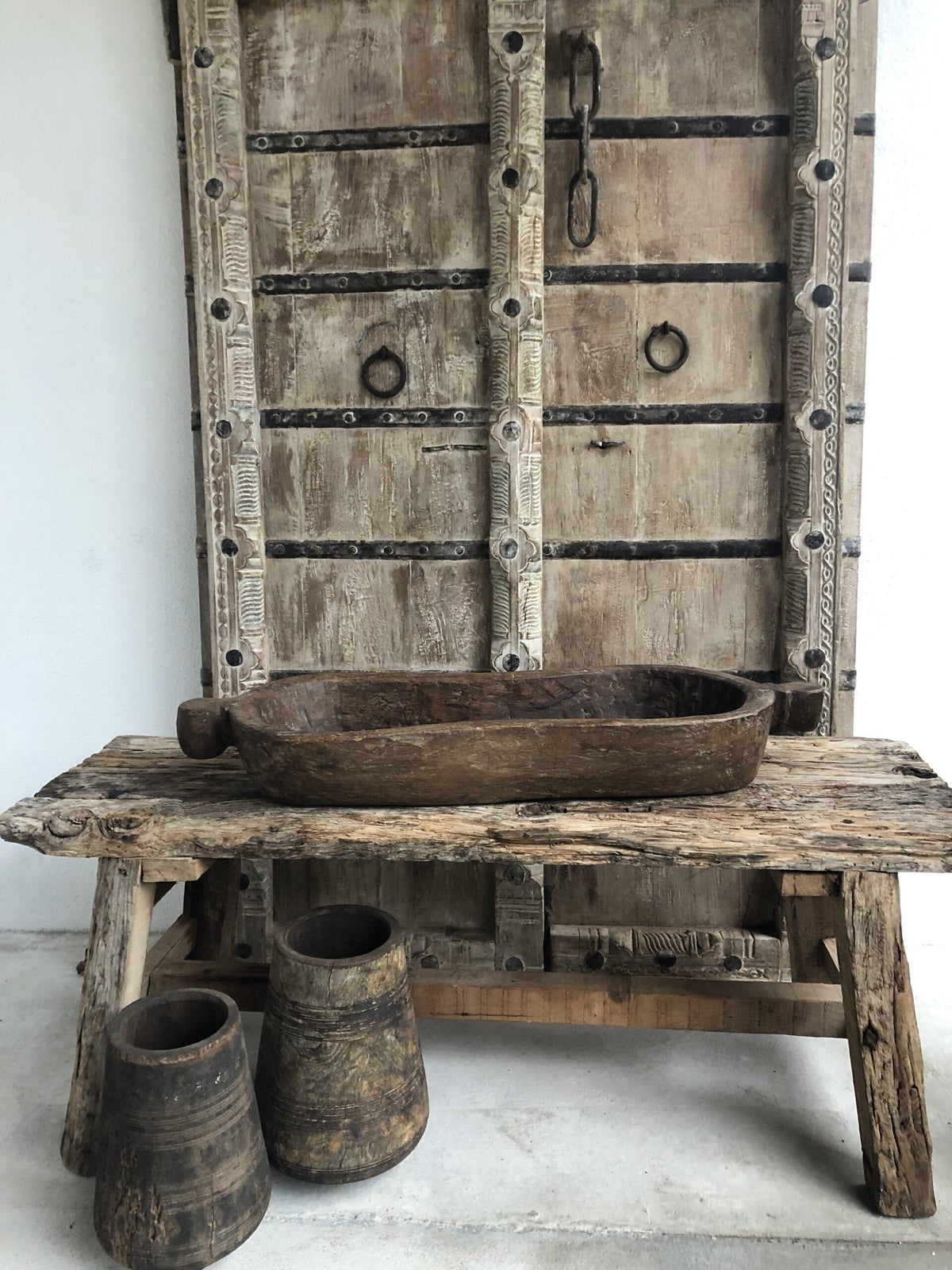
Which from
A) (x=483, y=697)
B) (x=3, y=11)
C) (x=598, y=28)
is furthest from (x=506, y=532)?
(x=3, y=11)

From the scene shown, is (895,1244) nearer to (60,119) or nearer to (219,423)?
(219,423)

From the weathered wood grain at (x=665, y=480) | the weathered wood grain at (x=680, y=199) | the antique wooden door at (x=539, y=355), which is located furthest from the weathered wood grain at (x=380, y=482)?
the weathered wood grain at (x=680, y=199)

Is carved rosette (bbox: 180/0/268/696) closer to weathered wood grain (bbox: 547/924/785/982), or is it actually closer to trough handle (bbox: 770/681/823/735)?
weathered wood grain (bbox: 547/924/785/982)

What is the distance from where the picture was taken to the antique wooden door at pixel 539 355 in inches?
84.9

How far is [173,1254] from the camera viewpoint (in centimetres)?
140

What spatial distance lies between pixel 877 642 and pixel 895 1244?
1382mm

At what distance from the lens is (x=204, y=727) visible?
67.7 inches

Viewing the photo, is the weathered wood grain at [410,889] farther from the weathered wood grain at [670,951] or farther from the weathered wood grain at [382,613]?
the weathered wood grain at [382,613]

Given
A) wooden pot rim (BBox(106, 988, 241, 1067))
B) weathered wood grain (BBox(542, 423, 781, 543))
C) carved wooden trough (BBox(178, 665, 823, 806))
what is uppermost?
weathered wood grain (BBox(542, 423, 781, 543))

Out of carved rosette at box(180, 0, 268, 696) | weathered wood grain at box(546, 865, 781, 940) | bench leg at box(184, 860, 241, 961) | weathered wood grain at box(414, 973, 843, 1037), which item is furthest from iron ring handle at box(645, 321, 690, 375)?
bench leg at box(184, 860, 241, 961)

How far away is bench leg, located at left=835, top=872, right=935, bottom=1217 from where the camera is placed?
1.56 meters

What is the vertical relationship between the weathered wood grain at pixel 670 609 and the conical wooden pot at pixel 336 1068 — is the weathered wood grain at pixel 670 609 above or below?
above

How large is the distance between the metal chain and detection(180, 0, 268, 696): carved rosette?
0.78 meters

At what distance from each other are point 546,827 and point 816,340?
1.35m
